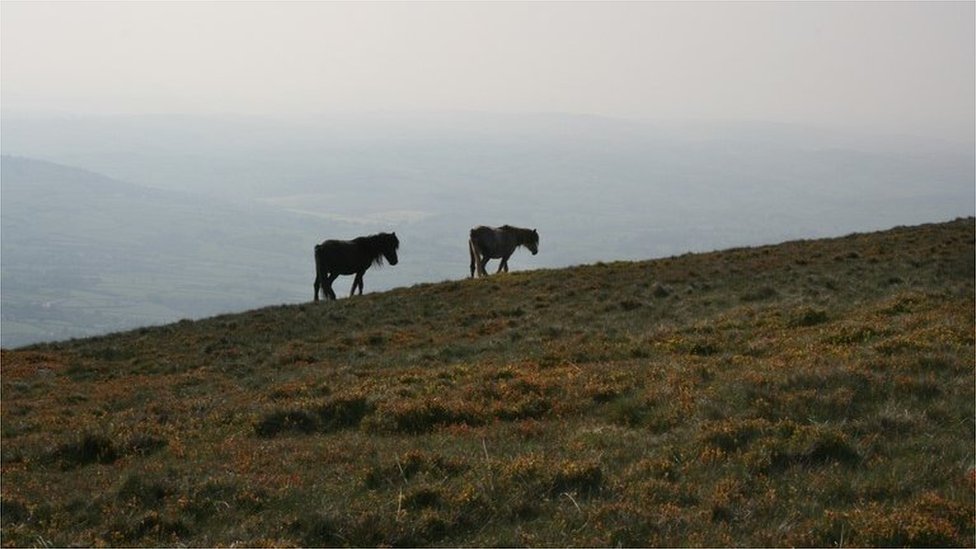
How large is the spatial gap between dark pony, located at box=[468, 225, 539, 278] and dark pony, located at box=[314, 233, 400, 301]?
3.98 metres

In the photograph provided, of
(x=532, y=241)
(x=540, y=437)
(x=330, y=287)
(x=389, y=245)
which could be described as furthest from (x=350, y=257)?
(x=540, y=437)

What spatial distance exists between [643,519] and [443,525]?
5.59 ft

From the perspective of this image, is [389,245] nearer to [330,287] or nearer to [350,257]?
[350,257]

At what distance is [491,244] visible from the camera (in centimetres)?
3809

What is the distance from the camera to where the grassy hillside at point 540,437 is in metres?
7.12

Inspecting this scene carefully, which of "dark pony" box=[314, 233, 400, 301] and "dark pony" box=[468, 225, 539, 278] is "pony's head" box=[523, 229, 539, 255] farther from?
"dark pony" box=[314, 233, 400, 301]

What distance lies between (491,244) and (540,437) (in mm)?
28364

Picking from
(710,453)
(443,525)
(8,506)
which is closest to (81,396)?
(8,506)

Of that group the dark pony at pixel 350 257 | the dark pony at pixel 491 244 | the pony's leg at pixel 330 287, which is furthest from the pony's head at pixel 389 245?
the dark pony at pixel 491 244

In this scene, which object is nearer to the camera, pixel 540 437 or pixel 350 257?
pixel 540 437

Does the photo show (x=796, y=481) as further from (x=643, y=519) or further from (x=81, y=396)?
(x=81, y=396)

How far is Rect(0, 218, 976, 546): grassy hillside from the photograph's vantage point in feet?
23.4

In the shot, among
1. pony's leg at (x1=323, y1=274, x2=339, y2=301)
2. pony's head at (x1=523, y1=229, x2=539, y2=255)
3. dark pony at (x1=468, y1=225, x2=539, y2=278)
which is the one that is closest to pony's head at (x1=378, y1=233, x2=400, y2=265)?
pony's leg at (x1=323, y1=274, x2=339, y2=301)

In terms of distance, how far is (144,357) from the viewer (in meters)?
22.0
